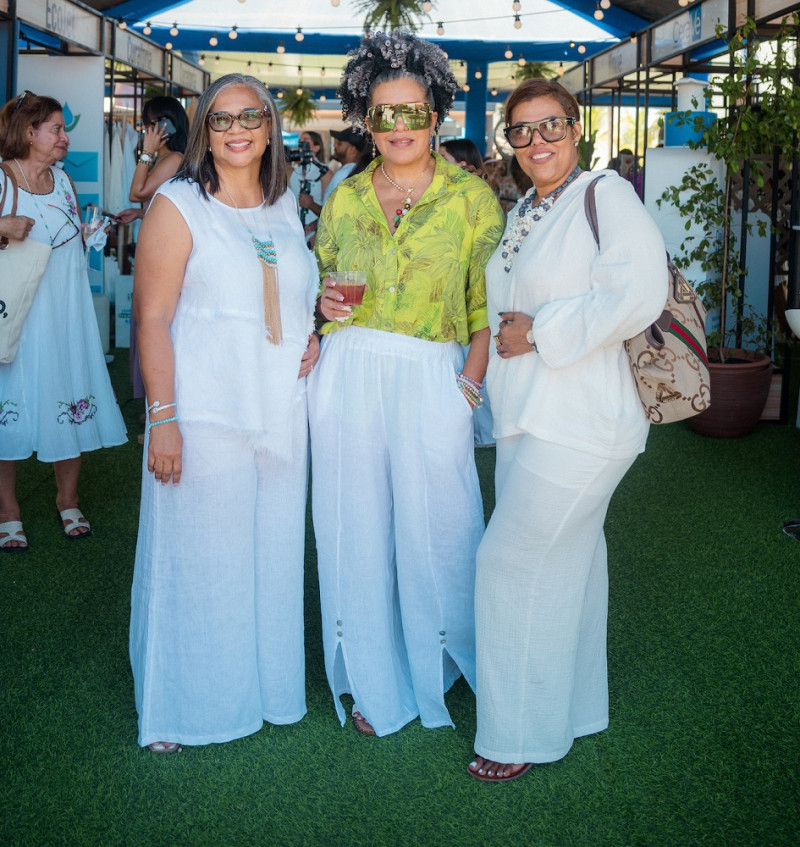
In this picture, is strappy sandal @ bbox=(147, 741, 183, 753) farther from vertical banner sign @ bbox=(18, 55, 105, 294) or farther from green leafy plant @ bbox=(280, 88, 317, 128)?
green leafy plant @ bbox=(280, 88, 317, 128)

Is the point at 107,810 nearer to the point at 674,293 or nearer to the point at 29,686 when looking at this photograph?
the point at 29,686

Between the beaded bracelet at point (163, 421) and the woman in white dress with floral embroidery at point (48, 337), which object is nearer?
the beaded bracelet at point (163, 421)

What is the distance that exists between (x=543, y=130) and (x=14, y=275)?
2457mm

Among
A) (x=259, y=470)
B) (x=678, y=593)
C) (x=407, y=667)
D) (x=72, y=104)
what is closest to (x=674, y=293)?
(x=259, y=470)

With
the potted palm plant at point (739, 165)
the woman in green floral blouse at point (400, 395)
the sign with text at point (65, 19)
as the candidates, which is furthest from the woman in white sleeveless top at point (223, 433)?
the sign with text at point (65, 19)

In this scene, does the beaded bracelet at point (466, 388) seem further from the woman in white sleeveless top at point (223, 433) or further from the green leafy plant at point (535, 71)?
the green leafy plant at point (535, 71)

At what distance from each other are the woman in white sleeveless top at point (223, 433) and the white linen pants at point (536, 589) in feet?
1.87

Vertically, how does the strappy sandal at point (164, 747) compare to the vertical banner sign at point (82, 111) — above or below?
below

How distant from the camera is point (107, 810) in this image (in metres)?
2.35

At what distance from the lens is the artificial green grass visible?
2307mm

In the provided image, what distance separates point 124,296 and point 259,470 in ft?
22.6

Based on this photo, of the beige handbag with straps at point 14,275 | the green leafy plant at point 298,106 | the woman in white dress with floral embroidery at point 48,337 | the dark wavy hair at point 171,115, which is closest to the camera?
the beige handbag with straps at point 14,275

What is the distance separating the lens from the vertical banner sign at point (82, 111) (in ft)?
25.7

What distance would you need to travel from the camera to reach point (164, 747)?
2.60m
